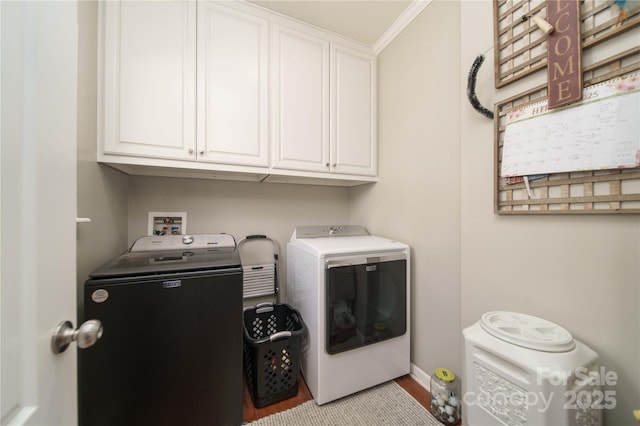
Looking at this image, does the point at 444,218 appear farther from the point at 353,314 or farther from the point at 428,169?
the point at 353,314

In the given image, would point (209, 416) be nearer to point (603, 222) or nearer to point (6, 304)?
point (6, 304)

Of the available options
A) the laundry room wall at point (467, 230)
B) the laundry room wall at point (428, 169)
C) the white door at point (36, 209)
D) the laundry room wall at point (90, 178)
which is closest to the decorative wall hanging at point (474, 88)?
the laundry room wall at point (467, 230)

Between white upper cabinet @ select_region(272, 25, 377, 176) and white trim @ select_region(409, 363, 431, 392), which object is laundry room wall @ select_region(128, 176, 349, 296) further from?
white trim @ select_region(409, 363, 431, 392)

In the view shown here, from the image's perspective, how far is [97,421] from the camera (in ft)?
3.23

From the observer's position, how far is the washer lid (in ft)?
2.46

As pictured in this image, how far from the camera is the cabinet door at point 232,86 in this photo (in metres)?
1.46

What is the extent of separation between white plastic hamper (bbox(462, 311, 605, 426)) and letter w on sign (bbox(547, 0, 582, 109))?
0.89 metres

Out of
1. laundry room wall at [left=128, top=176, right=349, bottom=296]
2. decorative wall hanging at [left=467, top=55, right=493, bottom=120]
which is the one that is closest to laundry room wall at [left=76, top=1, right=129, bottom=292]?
laundry room wall at [left=128, top=176, right=349, bottom=296]

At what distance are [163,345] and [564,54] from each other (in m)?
2.11

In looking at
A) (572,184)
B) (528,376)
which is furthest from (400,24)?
(528,376)

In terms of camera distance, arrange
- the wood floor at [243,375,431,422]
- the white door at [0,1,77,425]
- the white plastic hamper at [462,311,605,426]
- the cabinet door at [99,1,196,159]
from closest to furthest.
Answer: the white door at [0,1,77,425]
the white plastic hamper at [462,311,605,426]
the cabinet door at [99,1,196,159]
the wood floor at [243,375,431,422]

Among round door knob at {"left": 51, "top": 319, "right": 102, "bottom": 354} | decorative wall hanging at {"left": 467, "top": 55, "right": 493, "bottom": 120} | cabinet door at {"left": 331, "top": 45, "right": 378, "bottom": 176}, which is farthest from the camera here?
cabinet door at {"left": 331, "top": 45, "right": 378, "bottom": 176}

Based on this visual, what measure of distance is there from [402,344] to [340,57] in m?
2.30

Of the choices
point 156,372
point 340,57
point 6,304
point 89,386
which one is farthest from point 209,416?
point 340,57
